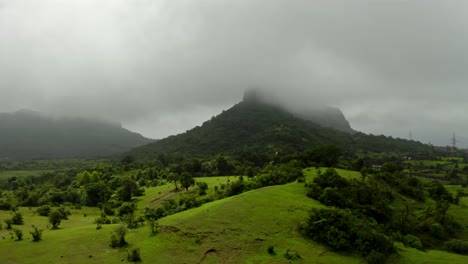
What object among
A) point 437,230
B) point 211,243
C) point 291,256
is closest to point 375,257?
point 291,256

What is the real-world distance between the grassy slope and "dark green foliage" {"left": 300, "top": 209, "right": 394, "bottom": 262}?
3.68 ft

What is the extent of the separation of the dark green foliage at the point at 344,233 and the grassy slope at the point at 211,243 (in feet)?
3.68

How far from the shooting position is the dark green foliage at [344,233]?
3275 centimetres

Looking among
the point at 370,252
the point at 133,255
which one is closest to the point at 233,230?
the point at 133,255

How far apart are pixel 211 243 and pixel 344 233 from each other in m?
13.5

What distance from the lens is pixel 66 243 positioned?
33594 millimetres

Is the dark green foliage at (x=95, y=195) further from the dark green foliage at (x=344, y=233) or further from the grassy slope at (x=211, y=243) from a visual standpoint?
the dark green foliage at (x=344, y=233)

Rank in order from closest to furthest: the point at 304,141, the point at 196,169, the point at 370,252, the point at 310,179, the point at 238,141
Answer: the point at 370,252
the point at 310,179
the point at 196,169
the point at 304,141
the point at 238,141

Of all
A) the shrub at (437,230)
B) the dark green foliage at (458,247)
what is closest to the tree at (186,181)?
the shrub at (437,230)

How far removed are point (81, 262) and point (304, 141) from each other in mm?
154547

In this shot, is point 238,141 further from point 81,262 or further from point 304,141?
point 81,262

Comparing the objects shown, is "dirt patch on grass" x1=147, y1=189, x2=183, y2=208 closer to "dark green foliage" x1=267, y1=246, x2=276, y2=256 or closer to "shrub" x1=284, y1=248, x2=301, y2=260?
"dark green foliage" x1=267, y1=246, x2=276, y2=256

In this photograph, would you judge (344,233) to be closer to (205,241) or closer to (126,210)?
(205,241)

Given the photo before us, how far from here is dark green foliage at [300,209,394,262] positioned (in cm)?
3275
